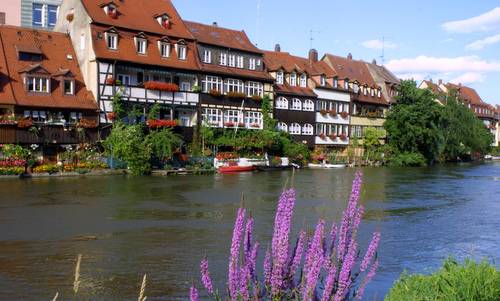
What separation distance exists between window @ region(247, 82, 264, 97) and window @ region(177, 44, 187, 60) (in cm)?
723

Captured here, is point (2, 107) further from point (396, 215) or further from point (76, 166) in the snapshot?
point (396, 215)

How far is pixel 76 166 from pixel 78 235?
20723 millimetres

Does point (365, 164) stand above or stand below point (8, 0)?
below

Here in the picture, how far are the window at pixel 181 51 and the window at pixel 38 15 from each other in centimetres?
1069

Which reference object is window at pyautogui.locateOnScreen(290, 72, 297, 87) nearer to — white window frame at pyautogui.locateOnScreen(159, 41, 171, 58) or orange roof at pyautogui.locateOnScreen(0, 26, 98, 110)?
white window frame at pyautogui.locateOnScreen(159, 41, 171, 58)

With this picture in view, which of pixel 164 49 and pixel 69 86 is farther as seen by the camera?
pixel 164 49

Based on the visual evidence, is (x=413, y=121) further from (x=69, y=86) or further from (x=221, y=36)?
(x=69, y=86)

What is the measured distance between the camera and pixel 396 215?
22.2 meters

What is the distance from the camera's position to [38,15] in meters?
46.3

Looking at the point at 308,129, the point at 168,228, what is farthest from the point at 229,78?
the point at 168,228

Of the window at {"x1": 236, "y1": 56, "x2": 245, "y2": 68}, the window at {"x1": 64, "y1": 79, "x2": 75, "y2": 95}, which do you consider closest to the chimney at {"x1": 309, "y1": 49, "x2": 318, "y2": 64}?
the window at {"x1": 236, "y1": 56, "x2": 245, "y2": 68}

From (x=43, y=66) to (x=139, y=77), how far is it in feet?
22.3

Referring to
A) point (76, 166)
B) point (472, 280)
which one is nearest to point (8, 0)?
point (76, 166)

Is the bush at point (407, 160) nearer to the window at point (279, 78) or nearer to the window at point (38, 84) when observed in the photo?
the window at point (279, 78)
